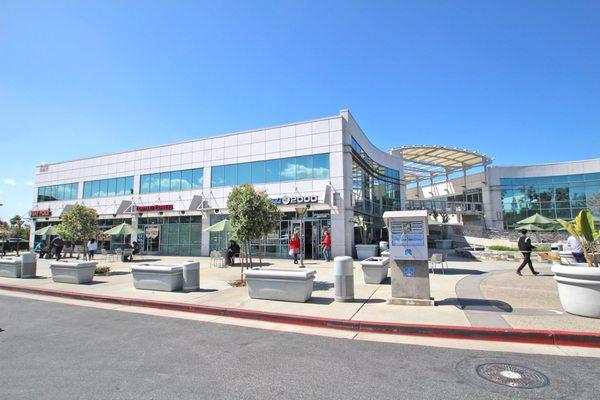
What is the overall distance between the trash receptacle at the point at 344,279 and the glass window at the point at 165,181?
23.2m

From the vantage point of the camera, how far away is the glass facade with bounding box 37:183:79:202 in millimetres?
34000

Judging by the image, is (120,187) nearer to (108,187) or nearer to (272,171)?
(108,187)

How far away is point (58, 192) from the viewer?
35.2 metres

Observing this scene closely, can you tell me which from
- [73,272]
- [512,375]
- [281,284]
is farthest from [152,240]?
[512,375]

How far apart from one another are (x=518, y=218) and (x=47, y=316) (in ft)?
140

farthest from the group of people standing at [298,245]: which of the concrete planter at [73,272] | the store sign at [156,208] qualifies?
the store sign at [156,208]

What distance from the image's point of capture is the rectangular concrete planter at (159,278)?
10492 millimetres

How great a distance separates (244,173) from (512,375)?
870 inches

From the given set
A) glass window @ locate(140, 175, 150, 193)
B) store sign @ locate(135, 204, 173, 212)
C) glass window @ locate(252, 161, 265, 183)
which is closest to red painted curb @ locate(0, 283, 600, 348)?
glass window @ locate(252, 161, 265, 183)

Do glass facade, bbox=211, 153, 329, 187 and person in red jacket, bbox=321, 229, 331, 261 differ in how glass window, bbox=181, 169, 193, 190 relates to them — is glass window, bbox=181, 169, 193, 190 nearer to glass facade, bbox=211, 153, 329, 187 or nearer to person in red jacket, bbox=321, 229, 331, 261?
glass facade, bbox=211, 153, 329, 187

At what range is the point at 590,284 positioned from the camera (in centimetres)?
648

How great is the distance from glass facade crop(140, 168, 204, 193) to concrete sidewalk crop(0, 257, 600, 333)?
14.4 metres

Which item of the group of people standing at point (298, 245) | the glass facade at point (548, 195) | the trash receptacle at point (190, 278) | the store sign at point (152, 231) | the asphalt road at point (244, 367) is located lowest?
the asphalt road at point (244, 367)

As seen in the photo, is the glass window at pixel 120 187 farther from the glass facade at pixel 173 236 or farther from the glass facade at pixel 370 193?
the glass facade at pixel 370 193
